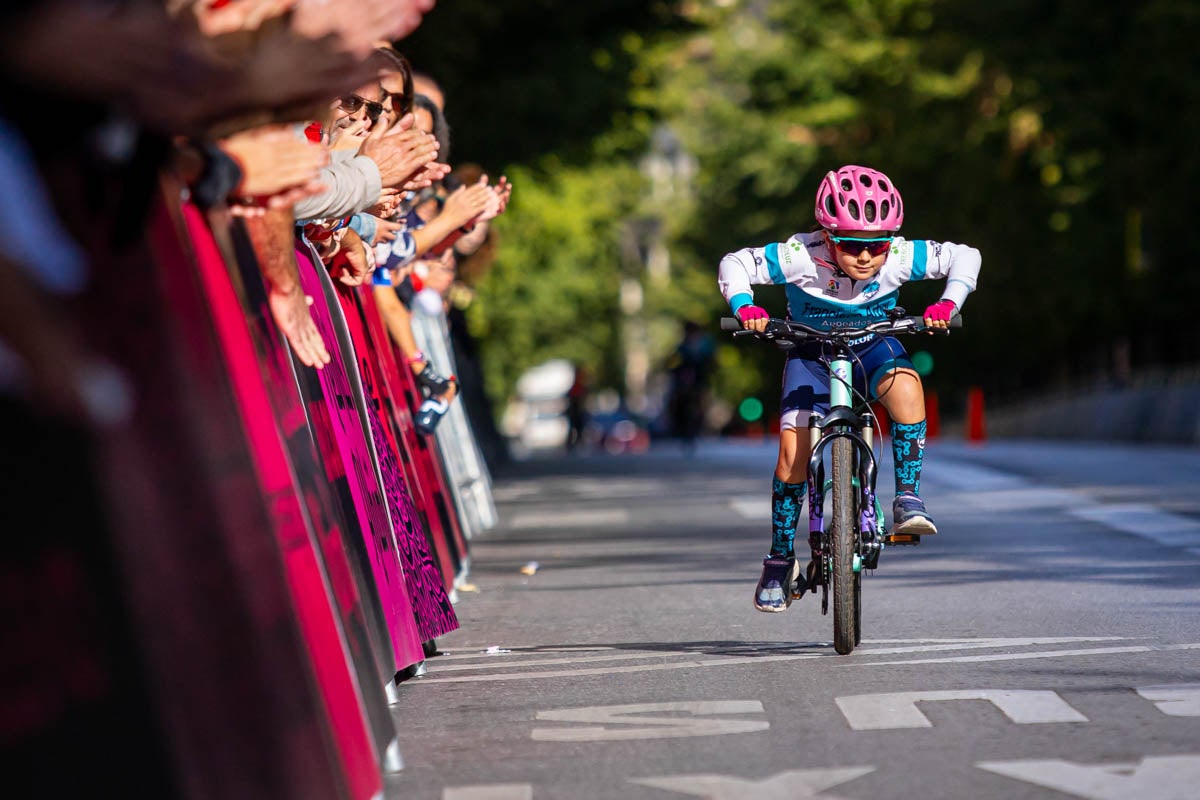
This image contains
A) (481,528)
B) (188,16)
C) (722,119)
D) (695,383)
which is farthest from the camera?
(722,119)

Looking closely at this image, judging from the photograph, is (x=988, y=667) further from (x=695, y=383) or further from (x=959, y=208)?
(x=959, y=208)

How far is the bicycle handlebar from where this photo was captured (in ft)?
32.0

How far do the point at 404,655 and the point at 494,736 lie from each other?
1.41m

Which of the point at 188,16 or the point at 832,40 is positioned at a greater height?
the point at 188,16

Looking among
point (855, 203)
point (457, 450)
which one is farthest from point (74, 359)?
point (457, 450)

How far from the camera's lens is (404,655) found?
9.10 meters

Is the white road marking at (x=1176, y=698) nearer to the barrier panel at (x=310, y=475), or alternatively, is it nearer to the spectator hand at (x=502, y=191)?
the barrier panel at (x=310, y=475)

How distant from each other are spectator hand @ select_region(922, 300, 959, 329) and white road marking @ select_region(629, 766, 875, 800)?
334 centimetres

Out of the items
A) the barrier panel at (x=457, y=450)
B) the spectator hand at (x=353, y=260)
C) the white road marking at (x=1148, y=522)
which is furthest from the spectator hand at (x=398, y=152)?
the white road marking at (x=1148, y=522)

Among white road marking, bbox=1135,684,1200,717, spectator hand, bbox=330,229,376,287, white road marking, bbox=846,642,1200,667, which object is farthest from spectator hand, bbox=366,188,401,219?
white road marking, bbox=1135,684,1200,717

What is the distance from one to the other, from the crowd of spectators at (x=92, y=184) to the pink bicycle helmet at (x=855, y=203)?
3.88 m

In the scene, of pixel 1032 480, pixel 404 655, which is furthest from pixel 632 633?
pixel 1032 480

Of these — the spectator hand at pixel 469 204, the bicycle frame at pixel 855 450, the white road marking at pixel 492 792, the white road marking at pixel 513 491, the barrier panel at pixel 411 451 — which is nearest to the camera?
the white road marking at pixel 492 792

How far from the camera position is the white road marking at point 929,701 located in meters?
7.62
